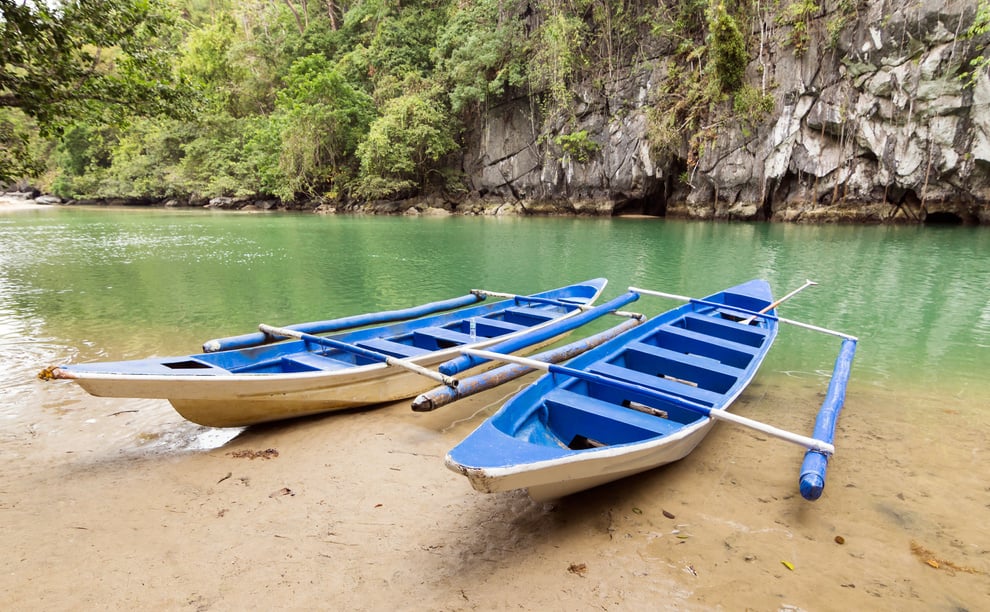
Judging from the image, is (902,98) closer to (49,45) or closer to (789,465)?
(789,465)

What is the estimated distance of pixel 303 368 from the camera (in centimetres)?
402

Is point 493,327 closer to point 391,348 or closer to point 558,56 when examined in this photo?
point 391,348

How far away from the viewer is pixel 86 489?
294 centimetres

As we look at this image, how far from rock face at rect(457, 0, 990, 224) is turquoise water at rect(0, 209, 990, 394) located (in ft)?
9.78

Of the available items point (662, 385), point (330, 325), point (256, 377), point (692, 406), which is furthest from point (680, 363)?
point (330, 325)

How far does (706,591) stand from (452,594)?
3.81 feet

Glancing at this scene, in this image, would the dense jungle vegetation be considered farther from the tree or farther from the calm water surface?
→ the tree

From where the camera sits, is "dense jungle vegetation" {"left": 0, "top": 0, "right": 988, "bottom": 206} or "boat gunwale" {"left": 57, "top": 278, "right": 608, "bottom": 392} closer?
→ "boat gunwale" {"left": 57, "top": 278, "right": 608, "bottom": 392}

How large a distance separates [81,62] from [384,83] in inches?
1053

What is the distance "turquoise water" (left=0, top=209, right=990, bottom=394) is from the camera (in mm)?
5883

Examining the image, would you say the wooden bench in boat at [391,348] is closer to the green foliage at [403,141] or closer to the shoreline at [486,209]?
the shoreline at [486,209]

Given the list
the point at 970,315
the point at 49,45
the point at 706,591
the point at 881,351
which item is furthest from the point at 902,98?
the point at 49,45

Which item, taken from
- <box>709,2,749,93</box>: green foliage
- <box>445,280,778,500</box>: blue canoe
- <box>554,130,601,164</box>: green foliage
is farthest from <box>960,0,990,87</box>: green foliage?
<box>445,280,778,500</box>: blue canoe

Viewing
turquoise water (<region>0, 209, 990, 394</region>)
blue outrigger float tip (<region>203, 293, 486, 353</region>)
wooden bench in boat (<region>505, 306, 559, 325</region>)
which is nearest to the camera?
blue outrigger float tip (<region>203, 293, 486, 353</region>)
